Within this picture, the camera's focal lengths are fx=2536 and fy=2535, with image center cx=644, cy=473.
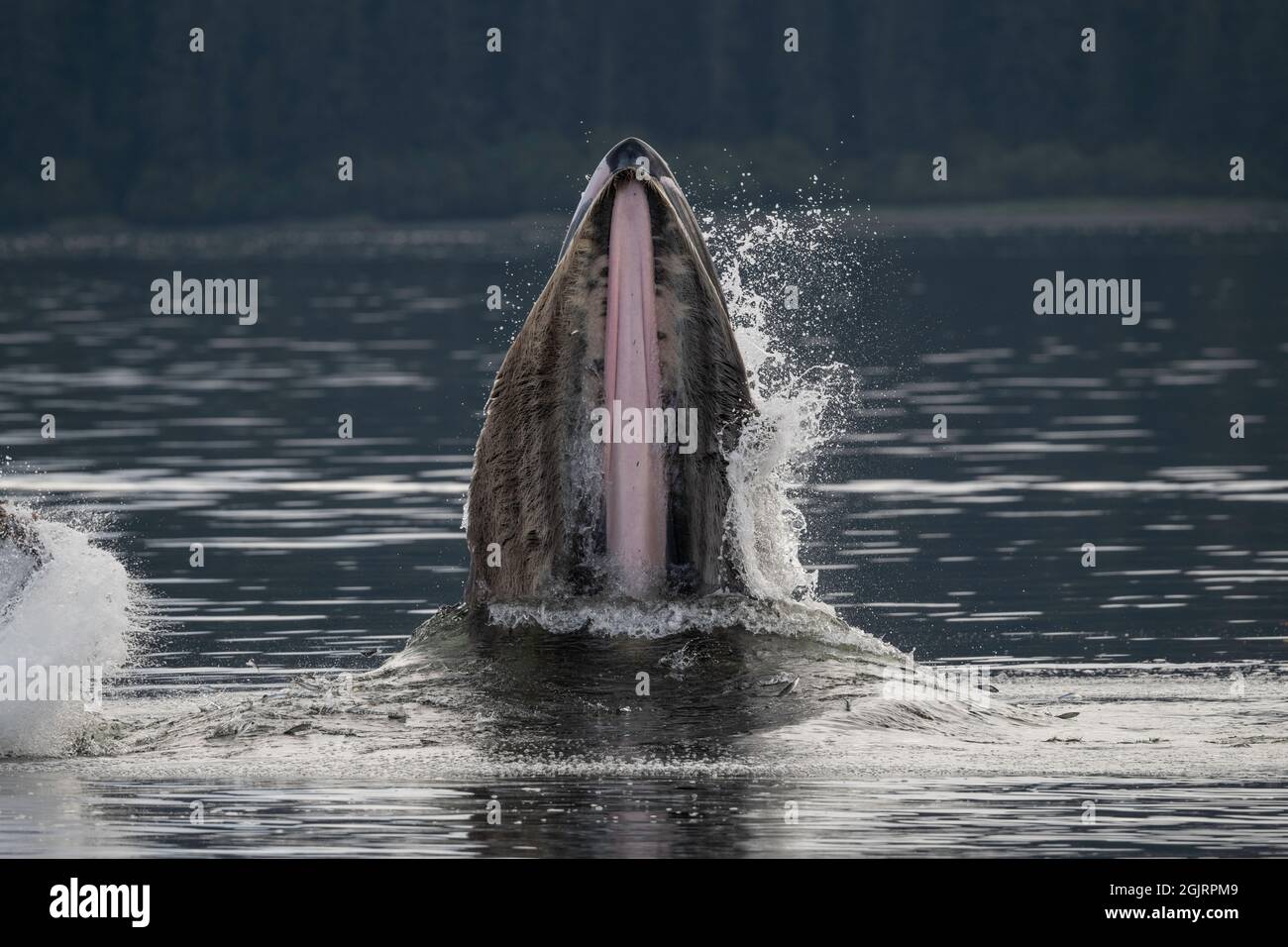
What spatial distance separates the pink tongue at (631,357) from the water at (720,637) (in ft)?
2.39

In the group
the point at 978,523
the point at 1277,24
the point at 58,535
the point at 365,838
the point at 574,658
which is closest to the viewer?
the point at 365,838

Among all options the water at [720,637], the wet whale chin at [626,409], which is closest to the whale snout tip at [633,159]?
the wet whale chin at [626,409]

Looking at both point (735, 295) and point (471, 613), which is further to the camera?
point (735, 295)

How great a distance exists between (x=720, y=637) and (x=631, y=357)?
1459mm

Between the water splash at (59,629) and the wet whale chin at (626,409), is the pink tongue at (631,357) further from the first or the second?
the water splash at (59,629)

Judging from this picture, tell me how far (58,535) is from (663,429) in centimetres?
362

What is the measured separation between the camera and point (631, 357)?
1252 centimetres

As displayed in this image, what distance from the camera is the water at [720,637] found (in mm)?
10891

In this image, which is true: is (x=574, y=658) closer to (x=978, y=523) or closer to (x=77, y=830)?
(x=77, y=830)

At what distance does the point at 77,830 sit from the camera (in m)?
10.7

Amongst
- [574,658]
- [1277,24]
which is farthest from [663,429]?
[1277,24]

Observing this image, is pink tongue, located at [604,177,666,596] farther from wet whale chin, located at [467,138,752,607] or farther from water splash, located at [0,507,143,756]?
water splash, located at [0,507,143,756]

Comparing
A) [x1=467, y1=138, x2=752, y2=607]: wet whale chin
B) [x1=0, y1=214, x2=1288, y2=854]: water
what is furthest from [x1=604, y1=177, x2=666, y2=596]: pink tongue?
[x1=0, y1=214, x2=1288, y2=854]: water

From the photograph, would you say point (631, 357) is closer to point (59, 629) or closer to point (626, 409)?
point (626, 409)
